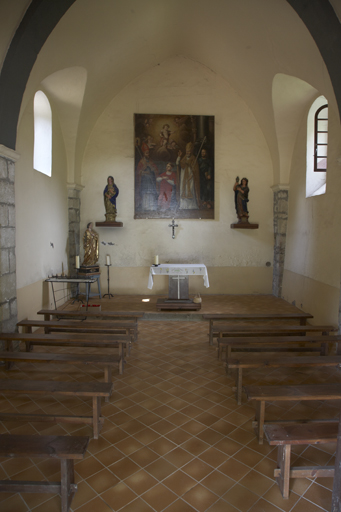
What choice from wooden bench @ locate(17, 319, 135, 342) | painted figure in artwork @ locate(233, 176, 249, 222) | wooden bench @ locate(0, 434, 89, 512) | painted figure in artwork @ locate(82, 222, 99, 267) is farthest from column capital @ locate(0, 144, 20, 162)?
painted figure in artwork @ locate(233, 176, 249, 222)

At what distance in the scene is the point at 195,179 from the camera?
384 inches

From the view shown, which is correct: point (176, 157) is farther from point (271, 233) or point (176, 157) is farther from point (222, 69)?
point (271, 233)

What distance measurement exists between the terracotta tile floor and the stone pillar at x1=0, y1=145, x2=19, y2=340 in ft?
2.97

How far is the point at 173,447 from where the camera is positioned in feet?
10.1

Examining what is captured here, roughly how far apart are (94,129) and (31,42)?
186 inches

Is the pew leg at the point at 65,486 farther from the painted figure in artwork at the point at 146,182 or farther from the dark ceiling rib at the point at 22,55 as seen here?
the painted figure in artwork at the point at 146,182

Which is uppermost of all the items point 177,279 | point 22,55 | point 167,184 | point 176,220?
point 22,55

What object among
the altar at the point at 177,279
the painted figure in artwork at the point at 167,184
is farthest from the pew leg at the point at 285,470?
the painted figure in artwork at the point at 167,184

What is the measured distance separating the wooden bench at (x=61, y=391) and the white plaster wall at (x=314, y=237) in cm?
490

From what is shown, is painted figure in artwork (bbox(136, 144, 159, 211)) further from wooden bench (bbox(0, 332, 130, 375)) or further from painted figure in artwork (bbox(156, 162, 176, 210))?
wooden bench (bbox(0, 332, 130, 375))

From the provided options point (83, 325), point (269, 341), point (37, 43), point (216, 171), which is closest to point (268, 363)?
point (269, 341)

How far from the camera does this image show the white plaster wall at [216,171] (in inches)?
377

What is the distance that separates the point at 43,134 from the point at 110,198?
2.38 metres

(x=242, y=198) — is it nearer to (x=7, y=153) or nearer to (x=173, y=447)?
(x=7, y=153)
